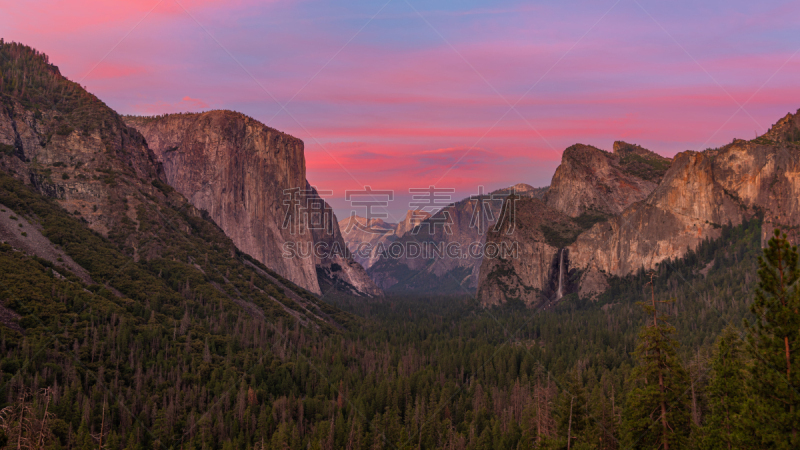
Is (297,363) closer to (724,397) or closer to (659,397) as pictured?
(724,397)

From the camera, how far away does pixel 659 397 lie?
4097cm

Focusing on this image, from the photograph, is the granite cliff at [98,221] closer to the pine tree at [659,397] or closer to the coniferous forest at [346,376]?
the coniferous forest at [346,376]

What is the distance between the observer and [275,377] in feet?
412

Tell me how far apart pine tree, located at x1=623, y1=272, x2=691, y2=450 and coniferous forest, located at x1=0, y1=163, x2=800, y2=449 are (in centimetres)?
12

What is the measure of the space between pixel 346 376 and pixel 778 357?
104 m

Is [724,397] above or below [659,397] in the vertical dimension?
below

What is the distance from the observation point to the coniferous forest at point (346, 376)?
136ft

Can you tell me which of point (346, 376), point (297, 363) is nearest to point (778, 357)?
point (346, 376)

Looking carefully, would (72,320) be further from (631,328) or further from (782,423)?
(631,328)

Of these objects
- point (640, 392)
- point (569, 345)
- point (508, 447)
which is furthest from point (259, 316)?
point (640, 392)

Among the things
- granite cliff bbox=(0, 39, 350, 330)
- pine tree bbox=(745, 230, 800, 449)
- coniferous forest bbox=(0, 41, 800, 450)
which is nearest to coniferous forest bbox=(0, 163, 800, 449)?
pine tree bbox=(745, 230, 800, 449)

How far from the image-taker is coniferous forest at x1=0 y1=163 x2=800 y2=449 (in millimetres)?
41312

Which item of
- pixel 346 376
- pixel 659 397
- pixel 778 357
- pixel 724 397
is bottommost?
pixel 346 376

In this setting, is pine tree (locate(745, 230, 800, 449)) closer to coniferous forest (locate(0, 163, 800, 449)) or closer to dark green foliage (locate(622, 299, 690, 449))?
coniferous forest (locate(0, 163, 800, 449))
